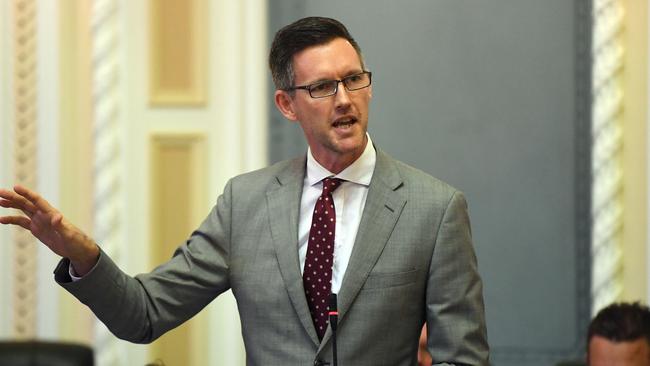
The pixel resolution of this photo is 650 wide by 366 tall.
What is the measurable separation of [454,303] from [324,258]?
27 cm

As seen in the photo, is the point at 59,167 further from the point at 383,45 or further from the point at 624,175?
the point at 624,175

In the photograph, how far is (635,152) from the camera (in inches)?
169

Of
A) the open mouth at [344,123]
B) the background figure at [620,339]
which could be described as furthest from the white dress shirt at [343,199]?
the background figure at [620,339]

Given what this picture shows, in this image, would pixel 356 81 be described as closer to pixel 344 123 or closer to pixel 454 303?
pixel 344 123

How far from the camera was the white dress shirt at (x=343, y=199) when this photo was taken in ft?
8.05

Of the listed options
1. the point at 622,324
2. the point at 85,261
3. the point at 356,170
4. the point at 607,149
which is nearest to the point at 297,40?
the point at 356,170

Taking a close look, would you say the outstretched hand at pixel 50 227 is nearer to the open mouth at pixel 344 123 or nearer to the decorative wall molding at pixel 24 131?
the open mouth at pixel 344 123

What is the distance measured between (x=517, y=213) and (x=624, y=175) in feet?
1.32

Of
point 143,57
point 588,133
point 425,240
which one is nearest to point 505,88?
point 588,133

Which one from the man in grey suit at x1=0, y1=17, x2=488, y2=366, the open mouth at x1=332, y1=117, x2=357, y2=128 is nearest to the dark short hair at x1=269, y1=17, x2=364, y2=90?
the man in grey suit at x1=0, y1=17, x2=488, y2=366

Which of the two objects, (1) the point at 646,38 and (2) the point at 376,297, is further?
(1) the point at 646,38

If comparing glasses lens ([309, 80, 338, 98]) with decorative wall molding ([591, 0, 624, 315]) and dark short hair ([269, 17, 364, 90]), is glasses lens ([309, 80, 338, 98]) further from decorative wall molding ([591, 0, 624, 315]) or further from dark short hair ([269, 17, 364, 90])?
decorative wall molding ([591, 0, 624, 315])

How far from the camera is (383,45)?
Result: 438cm

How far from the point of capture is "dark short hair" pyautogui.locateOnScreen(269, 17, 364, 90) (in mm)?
2480
